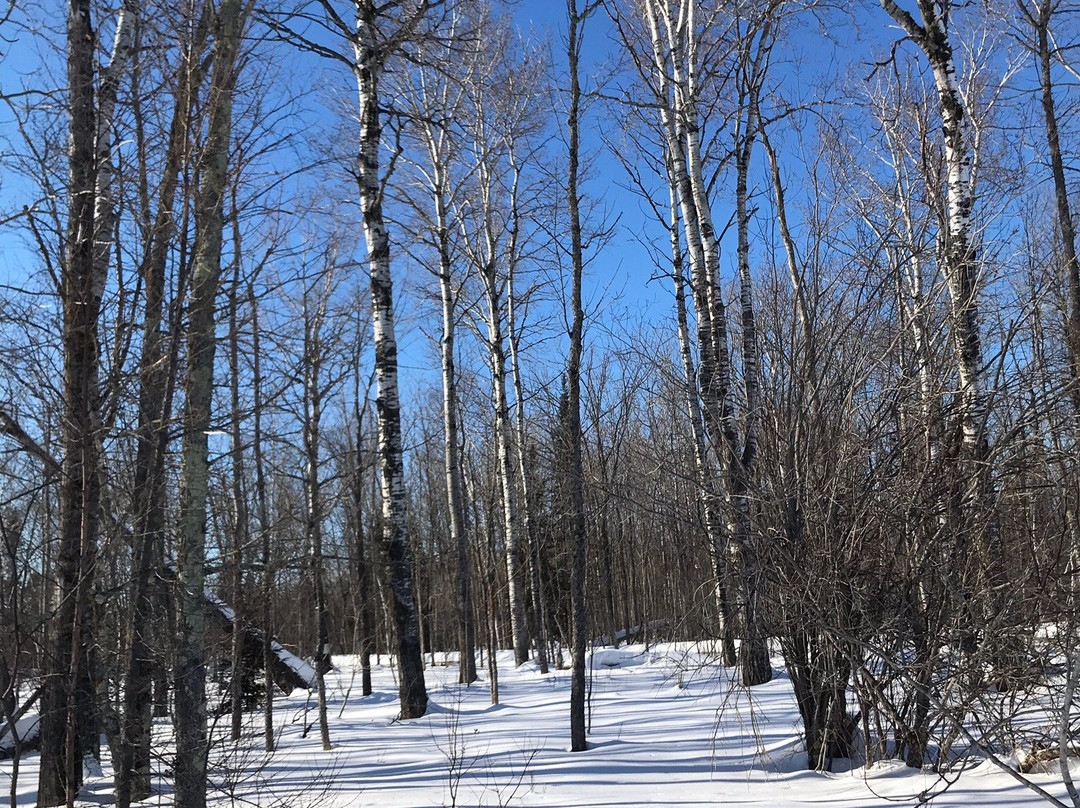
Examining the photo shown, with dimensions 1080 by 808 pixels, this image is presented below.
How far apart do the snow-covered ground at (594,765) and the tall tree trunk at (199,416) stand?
0.41 meters

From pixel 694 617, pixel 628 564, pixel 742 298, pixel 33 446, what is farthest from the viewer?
pixel 628 564

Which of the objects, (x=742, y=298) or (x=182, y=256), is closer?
(x=182, y=256)

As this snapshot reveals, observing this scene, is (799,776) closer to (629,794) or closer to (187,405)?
(629,794)

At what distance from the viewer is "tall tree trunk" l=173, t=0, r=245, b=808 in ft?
13.8

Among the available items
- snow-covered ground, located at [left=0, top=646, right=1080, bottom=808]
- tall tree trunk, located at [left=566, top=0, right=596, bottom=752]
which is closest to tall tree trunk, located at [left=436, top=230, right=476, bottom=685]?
snow-covered ground, located at [left=0, top=646, right=1080, bottom=808]

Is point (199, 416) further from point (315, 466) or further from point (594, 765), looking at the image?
point (315, 466)

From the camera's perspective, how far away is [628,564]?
28.9 meters

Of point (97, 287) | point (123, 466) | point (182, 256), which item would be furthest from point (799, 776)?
point (97, 287)

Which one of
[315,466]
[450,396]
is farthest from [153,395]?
[450,396]

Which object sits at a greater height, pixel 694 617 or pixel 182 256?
pixel 182 256

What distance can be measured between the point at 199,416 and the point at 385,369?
4.84m

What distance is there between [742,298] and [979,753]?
6320 mm

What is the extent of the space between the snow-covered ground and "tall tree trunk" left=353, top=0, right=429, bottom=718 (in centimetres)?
124

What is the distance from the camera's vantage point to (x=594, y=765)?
577cm
